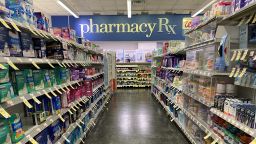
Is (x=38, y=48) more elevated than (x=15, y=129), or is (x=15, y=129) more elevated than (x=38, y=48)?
(x=38, y=48)

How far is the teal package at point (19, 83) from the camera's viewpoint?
1.98 m

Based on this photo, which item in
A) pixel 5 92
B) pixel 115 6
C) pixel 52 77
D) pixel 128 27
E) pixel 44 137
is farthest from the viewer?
pixel 128 27

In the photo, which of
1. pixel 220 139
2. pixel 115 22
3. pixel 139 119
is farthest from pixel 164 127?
pixel 115 22

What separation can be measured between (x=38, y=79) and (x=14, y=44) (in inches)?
22.5

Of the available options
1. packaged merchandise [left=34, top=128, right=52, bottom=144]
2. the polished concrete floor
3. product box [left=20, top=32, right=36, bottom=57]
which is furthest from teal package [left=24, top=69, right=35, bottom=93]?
the polished concrete floor

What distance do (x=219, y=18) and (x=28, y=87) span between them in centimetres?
248

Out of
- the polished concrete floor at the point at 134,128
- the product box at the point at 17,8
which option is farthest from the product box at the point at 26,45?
the polished concrete floor at the point at 134,128

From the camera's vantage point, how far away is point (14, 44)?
1971mm

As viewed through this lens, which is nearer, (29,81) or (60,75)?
(29,81)

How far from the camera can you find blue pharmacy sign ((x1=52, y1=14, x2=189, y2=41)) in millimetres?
13070

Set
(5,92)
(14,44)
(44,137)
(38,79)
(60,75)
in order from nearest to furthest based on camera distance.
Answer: (5,92) < (14,44) < (38,79) < (44,137) < (60,75)

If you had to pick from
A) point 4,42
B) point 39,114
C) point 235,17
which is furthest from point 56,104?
point 235,17

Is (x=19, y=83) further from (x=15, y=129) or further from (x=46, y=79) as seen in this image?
(x=46, y=79)

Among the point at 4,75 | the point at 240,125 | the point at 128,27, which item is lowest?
the point at 240,125
